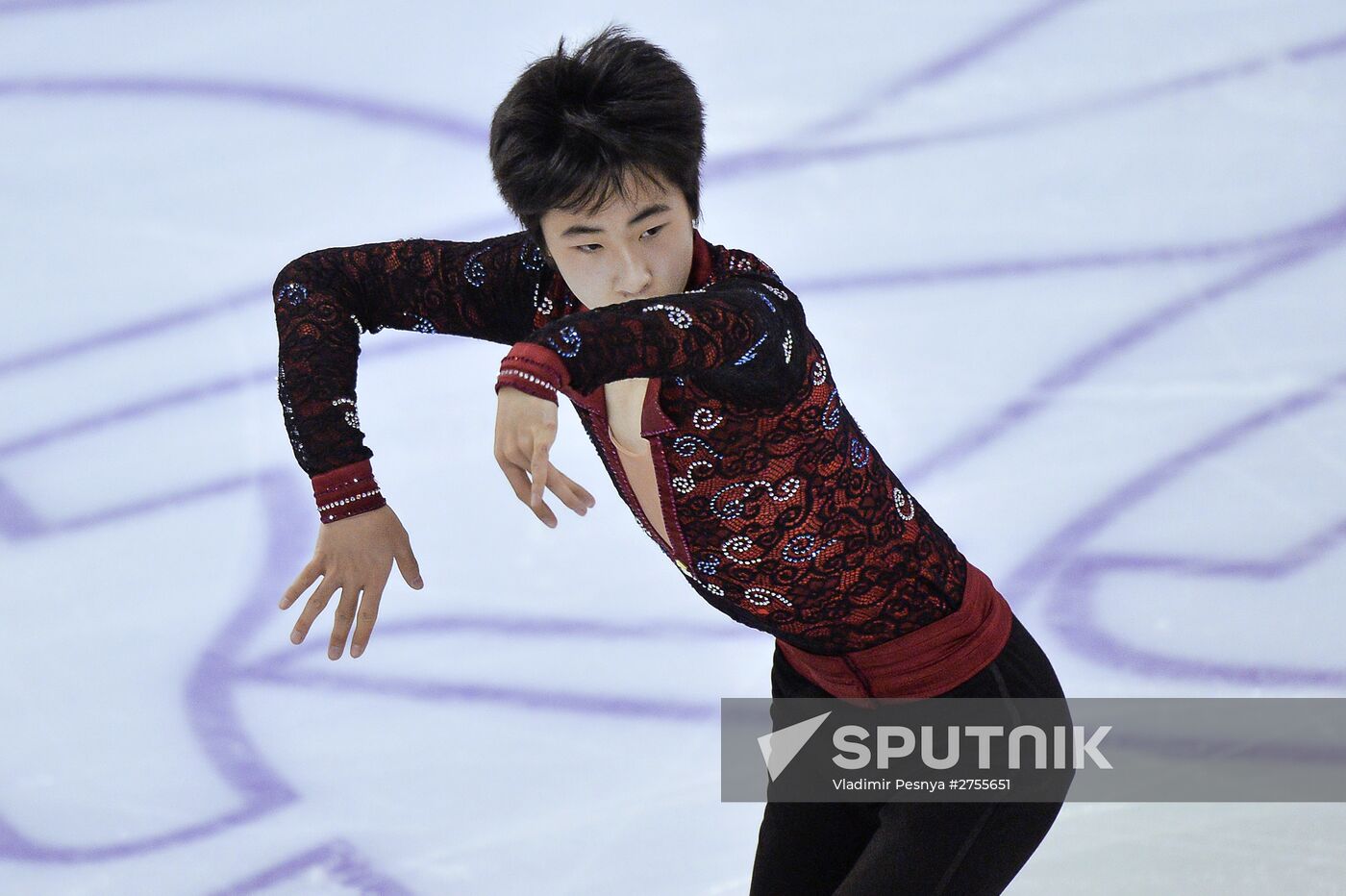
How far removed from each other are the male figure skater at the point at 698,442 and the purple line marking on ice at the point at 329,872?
83 centimetres

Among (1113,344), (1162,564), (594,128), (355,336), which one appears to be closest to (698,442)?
(594,128)

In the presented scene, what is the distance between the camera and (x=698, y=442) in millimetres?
1456

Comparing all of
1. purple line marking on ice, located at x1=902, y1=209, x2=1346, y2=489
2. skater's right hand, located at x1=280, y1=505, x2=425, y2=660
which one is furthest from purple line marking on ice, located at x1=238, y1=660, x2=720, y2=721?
skater's right hand, located at x1=280, y1=505, x2=425, y2=660

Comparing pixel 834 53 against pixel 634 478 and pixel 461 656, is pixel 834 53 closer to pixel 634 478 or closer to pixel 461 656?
pixel 461 656

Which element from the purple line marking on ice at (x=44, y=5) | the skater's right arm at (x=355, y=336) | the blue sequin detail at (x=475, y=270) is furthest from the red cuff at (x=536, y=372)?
the purple line marking on ice at (x=44, y=5)

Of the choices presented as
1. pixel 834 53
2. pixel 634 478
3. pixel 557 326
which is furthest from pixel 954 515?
pixel 557 326

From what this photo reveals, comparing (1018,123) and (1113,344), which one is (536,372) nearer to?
(1113,344)

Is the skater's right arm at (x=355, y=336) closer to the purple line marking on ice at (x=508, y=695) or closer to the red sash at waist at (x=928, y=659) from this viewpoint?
the red sash at waist at (x=928, y=659)

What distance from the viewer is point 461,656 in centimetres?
276

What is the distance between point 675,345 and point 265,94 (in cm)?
250

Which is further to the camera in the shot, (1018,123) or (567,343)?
(1018,123)

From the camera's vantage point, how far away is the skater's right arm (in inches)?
61.1

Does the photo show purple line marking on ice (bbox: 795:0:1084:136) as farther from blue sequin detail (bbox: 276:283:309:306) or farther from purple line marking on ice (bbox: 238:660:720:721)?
blue sequin detail (bbox: 276:283:309:306)

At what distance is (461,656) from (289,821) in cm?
42
